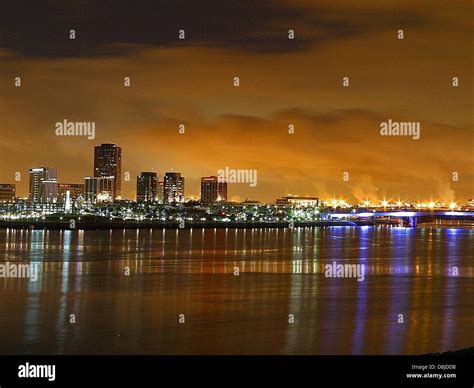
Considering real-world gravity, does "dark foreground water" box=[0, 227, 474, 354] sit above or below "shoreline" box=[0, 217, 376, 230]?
below

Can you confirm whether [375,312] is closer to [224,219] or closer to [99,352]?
[99,352]

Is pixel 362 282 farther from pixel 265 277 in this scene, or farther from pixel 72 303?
pixel 72 303

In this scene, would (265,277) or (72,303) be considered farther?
(265,277)

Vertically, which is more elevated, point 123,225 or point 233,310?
point 123,225

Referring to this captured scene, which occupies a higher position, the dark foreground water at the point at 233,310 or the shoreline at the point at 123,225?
the shoreline at the point at 123,225

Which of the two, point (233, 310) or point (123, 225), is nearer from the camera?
point (233, 310)

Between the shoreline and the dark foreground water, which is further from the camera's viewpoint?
the shoreline

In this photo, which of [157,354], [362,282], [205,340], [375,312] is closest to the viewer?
[157,354]

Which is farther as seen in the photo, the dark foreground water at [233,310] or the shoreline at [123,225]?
the shoreline at [123,225]

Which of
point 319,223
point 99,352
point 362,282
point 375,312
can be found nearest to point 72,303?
point 99,352
